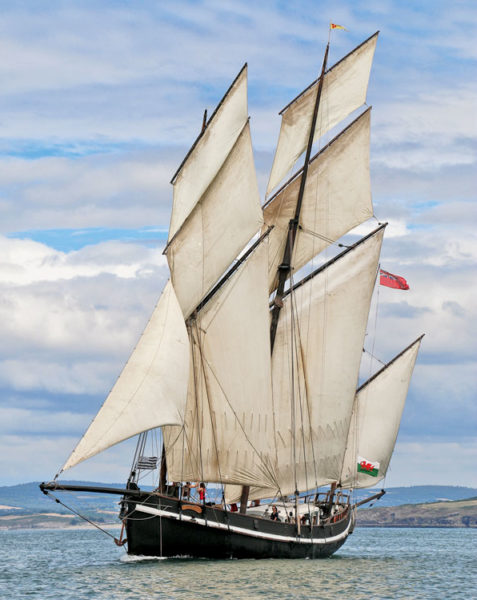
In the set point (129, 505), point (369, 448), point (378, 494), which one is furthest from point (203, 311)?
point (378, 494)

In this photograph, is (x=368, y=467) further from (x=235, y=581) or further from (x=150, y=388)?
(x=150, y=388)

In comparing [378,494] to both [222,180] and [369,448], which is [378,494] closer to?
[369,448]

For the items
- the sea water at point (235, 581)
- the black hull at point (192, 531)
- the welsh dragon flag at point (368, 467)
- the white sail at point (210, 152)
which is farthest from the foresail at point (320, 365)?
the white sail at point (210, 152)

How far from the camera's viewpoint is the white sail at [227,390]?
65750 millimetres

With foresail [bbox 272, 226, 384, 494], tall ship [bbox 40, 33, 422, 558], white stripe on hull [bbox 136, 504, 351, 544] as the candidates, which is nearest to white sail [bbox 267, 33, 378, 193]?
tall ship [bbox 40, 33, 422, 558]

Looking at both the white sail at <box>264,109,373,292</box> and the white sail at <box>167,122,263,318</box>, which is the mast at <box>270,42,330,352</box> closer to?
the white sail at <box>264,109,373,292</box>

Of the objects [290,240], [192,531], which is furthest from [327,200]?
[192,531]

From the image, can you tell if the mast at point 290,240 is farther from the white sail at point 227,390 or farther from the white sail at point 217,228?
the white sail at point 217,228

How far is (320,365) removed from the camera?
74375 mm

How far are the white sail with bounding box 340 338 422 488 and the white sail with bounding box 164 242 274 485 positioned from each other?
778 inches

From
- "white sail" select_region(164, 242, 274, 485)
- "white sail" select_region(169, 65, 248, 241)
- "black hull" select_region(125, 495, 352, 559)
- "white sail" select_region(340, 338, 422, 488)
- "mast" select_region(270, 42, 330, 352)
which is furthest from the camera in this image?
"white sail" select_region(340, 338, 422, 488)

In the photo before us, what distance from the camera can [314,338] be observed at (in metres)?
74.5

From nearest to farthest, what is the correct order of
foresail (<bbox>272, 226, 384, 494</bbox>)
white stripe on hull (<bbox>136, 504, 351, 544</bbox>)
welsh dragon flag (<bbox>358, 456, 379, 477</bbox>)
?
white stripe on hull (<bbox>136, 504, 351, 544</bbox>) < foresail (<bbox>272, 226, 384, 494</bbox>) < welsh dragon flag (<bbox>358, 456, 379, 477</bbox>)

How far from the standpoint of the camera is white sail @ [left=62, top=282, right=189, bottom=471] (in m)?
55.2
